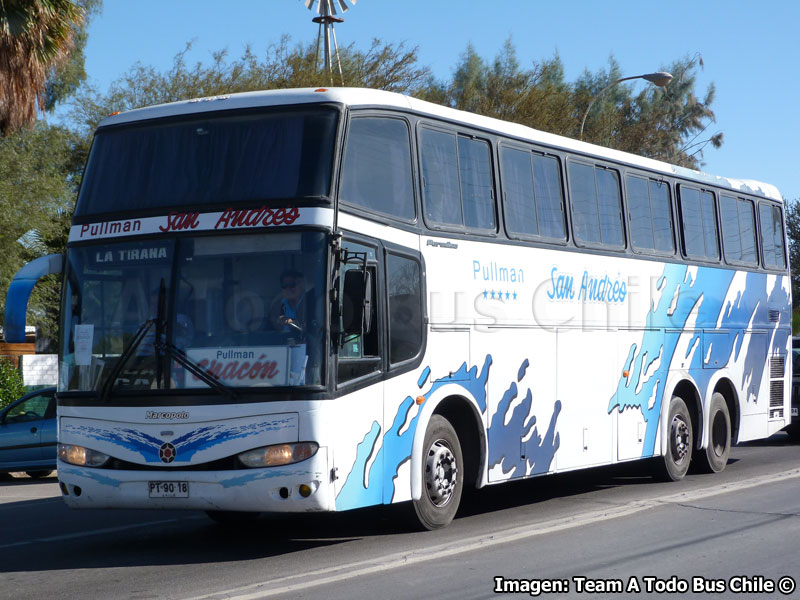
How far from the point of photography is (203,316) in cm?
916

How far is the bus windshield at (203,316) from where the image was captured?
9.00 metres

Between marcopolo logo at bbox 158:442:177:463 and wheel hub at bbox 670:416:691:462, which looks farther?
wheel hub at bbox 670:416:691:462

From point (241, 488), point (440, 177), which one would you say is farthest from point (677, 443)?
point (241, 488)

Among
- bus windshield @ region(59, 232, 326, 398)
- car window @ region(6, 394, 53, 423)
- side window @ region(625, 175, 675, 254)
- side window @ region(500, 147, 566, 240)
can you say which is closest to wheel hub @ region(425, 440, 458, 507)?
bus windshield @ region(59, 232, 326, 398)

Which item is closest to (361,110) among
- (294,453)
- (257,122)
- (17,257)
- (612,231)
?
(257,122)

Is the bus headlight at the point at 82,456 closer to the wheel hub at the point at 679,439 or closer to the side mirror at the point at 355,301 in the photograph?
the side mirror at the point at 355,301

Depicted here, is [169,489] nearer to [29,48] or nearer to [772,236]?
[772,236]

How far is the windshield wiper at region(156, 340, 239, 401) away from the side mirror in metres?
1.03

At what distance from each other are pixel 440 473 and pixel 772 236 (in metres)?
9.86

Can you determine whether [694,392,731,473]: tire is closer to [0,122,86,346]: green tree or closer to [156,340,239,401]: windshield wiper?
[156,340,239,401]: windshield wiper

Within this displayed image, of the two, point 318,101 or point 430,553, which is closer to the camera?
point 430,553

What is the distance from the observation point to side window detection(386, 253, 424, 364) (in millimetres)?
9938

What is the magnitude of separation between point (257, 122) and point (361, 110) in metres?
0.90

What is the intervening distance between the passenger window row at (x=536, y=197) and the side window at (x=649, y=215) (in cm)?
2
